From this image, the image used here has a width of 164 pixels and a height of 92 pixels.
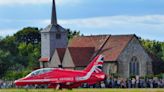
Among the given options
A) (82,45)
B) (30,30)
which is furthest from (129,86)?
(30,30)

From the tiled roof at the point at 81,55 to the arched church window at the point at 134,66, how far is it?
622 cm

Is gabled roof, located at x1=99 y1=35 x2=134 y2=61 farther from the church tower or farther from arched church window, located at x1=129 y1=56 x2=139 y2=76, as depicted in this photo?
the church tower

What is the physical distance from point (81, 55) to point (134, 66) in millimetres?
7773

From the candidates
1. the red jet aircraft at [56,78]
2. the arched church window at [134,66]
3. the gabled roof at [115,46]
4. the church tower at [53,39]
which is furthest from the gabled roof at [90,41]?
the red jet aircraft at [56,78]

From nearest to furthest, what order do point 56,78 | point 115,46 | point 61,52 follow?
point 56,78 → point 115,46 → point 61,52

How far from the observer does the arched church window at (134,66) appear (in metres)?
115

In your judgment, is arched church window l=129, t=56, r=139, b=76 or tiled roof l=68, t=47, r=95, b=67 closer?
arched church window l=129, t=56, r=139, b=76

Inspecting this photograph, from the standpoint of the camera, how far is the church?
372ft

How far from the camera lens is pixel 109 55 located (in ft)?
376

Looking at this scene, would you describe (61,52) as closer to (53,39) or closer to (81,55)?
(81,55)

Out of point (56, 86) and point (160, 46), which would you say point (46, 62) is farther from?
point (56, 86)

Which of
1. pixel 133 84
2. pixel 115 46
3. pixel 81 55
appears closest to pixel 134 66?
pixel 115 46

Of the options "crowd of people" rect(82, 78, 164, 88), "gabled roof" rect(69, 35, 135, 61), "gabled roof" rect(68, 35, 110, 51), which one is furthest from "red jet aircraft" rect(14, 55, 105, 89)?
"gabled roof" rect(68, 35, 110, 51)

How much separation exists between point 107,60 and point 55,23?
19.3 meters
